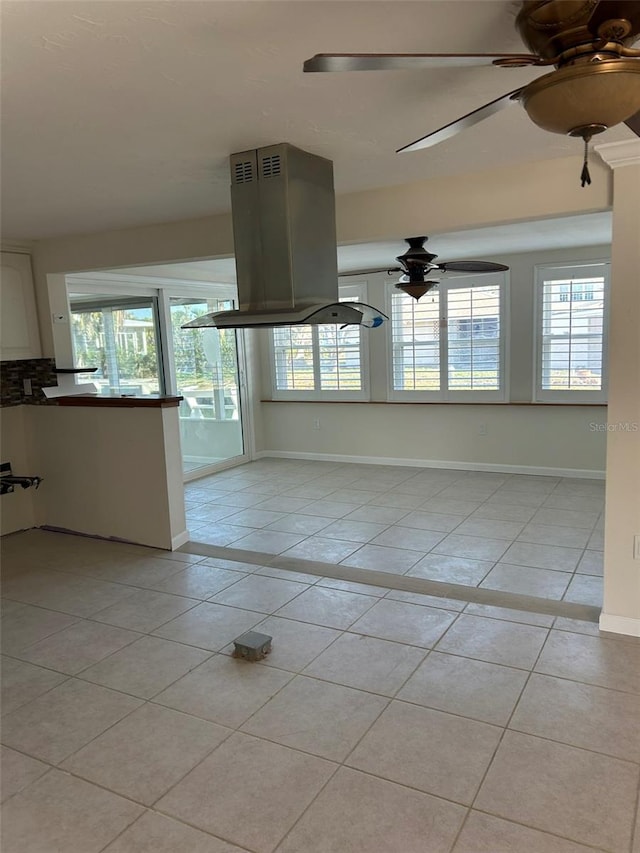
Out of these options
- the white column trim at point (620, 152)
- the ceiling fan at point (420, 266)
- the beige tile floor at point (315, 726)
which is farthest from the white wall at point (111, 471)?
the white column trim at point (620, 152)

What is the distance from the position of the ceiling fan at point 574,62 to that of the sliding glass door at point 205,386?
509cm

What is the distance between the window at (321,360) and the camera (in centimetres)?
685

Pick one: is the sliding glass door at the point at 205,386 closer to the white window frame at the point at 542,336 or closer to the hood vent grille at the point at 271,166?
the white window frame at the point at 542,336

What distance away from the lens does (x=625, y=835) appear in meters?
1.71

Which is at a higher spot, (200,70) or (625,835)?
(200,70)

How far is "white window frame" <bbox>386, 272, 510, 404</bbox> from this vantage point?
20.0 ft

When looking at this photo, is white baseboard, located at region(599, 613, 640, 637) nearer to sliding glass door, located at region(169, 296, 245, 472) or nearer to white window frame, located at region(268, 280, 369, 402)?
white window frame, located at region(268, 280, 369, 402)

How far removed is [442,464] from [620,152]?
4310 millimetres

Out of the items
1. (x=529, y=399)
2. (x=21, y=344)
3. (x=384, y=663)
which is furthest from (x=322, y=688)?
(x=529, y=399)

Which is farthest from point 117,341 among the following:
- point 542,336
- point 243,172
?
point 542,336

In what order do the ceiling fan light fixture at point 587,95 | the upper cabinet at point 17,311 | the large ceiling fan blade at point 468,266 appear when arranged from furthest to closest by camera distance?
the large ceiling fan blade at point 468,266, the upper cabinet at point 17,311, the ceiling fan light fixture at point 587,95

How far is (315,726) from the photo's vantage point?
2238 millimetres

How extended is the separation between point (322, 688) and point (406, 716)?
15.0 inches

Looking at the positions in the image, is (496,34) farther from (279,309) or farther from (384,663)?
(384,663)
